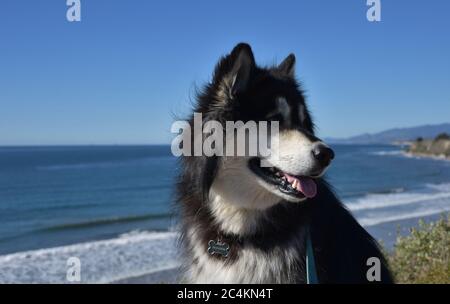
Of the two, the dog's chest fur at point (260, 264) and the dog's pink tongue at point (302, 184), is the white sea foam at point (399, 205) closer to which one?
the dog's chest fur at point (260, 264)

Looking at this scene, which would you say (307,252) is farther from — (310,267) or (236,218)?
(236,218)

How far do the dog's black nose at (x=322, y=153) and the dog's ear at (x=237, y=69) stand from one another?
0.74 m

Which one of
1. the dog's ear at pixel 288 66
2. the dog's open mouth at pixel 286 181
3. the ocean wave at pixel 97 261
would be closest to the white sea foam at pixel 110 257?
the ocean wave at pixel 97 261

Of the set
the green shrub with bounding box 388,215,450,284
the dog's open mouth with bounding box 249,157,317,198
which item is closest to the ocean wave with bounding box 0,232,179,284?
the green shrub with bounding box 388,215,450,284

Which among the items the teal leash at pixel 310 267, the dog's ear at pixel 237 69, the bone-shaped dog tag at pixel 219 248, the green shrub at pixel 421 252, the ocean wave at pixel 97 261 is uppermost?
the dog's ear at pixel 237 69

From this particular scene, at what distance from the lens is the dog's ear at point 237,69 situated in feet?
12.7

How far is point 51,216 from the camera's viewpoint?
26.5 m

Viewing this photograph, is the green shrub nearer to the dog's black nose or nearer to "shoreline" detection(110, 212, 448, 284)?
"shoreline" detection(110, 212, 448, 284)

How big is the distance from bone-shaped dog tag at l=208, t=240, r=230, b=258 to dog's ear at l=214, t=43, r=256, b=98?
1205 millimetres

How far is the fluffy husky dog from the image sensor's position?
12.8ft
